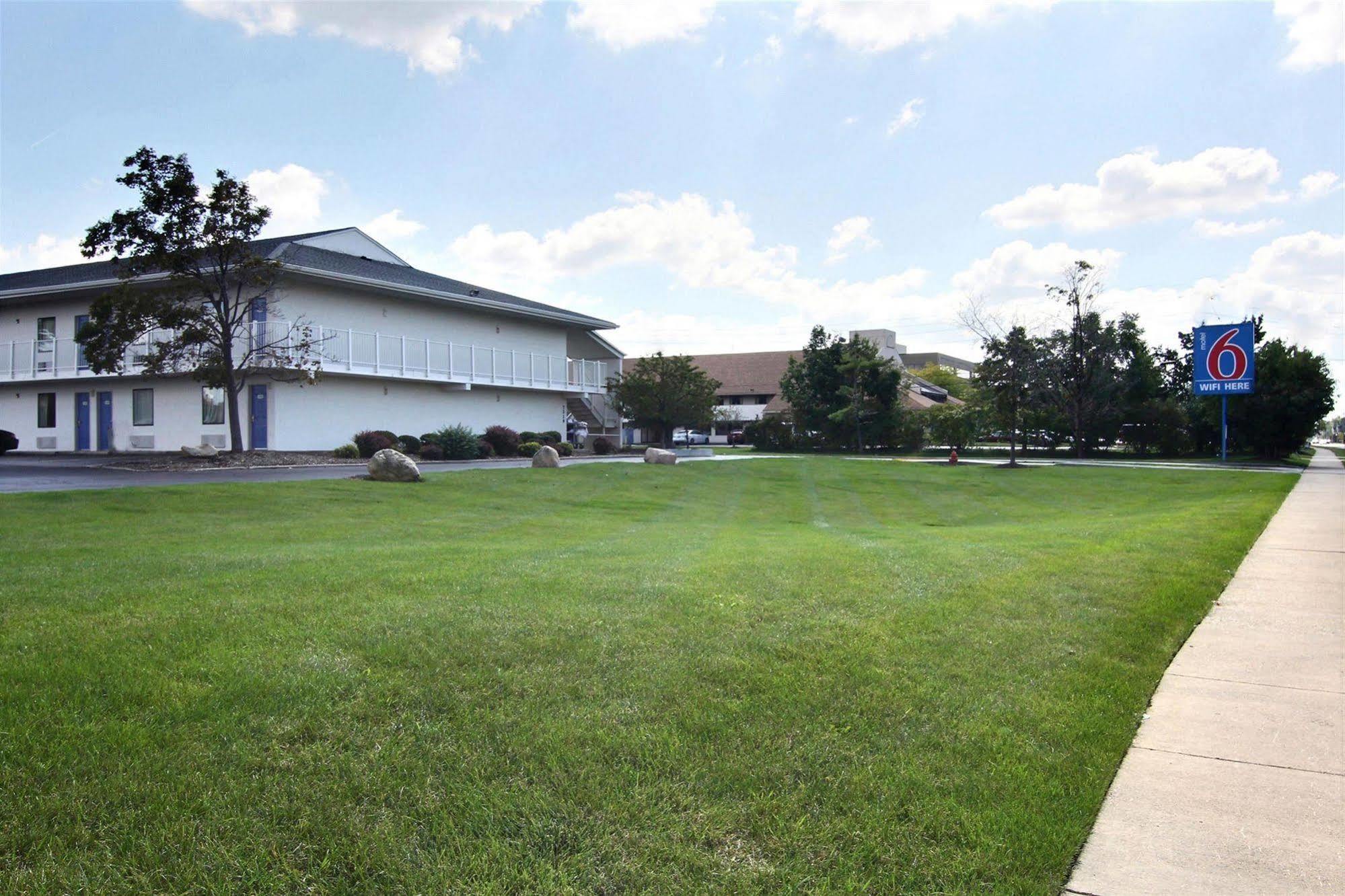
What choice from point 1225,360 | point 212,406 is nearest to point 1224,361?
point 1225,360

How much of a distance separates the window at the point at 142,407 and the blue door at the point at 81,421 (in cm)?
265

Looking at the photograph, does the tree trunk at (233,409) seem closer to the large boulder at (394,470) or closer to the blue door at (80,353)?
the large boulder at (394,470)

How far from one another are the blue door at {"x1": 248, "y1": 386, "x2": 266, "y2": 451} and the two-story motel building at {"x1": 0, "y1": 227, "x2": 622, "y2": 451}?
0.03 meters

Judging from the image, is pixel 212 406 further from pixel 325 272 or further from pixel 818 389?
pixel 818 389

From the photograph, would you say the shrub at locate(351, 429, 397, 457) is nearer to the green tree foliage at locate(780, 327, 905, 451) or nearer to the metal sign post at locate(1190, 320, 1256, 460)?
the green tree foliage at locate(780, 327, 905, 451)

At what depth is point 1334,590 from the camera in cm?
836

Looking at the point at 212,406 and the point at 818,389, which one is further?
the point at 818,389

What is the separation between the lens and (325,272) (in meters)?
28.8

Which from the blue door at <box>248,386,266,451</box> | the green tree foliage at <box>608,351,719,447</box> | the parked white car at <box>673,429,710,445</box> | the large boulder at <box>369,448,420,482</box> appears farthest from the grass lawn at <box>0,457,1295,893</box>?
the parked white car at <box>673,429,710,445</box>

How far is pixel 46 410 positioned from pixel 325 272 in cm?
1417

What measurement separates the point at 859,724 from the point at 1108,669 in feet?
6.80

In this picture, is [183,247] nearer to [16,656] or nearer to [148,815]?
Result: [16,656]

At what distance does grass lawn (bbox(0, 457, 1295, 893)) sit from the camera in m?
3.12

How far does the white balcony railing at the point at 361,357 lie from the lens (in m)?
28.4
